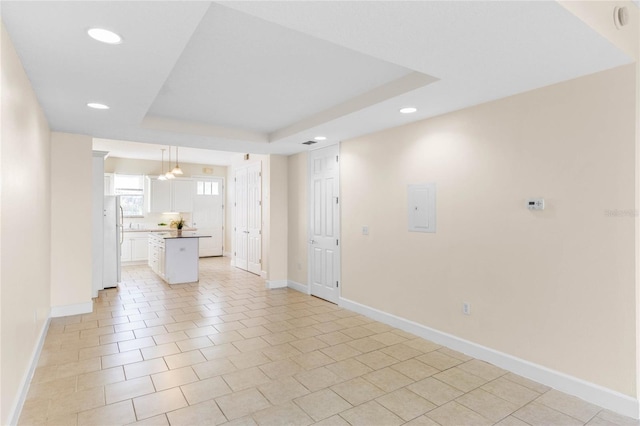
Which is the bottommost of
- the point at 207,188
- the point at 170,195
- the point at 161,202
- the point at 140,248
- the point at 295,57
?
the point at 140,248

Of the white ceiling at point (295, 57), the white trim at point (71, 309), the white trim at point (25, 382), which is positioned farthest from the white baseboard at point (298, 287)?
the white trim at point (25, 382)

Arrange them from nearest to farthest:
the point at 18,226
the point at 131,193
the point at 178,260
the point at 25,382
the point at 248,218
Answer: the point at 18,226
the point at 25,382
the point at 178,260
the point at 248,218
the point at 131,193

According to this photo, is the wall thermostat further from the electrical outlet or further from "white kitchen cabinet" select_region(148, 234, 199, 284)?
"white kitchen cabinet" select_region(148, 234, 199, 284)

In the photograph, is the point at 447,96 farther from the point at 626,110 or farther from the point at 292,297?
the point at 292,297

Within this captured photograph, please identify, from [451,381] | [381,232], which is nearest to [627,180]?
[451,381]

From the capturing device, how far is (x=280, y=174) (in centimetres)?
653

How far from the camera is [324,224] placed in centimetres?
558

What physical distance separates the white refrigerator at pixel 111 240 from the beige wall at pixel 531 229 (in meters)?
4.90

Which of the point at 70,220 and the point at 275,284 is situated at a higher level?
the point at 70,220

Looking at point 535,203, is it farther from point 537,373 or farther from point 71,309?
point 71,309

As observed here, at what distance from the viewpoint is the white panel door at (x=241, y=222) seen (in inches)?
315

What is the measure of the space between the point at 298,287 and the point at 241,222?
2654mm

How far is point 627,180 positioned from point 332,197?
3518 mm

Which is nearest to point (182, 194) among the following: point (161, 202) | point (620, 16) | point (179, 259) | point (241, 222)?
point (161, 202)
